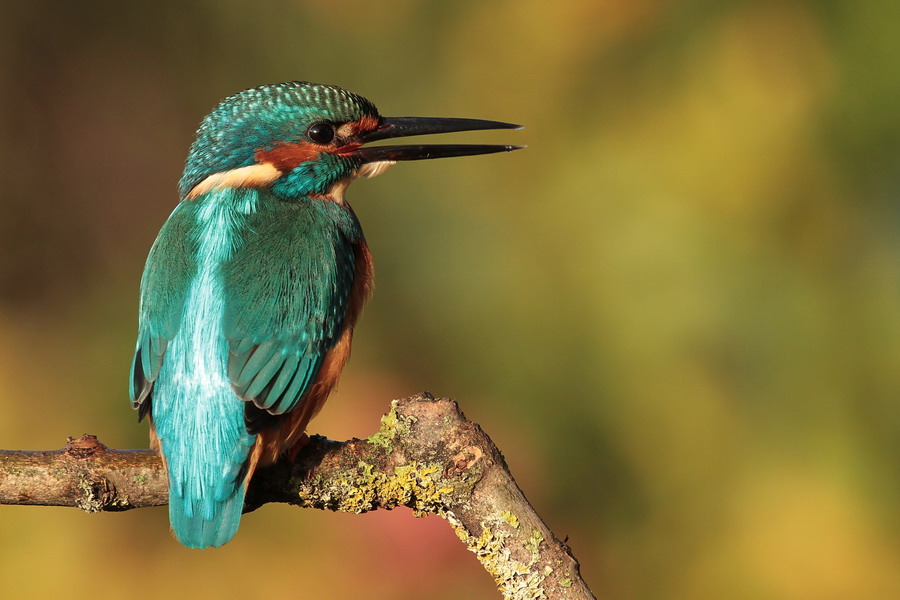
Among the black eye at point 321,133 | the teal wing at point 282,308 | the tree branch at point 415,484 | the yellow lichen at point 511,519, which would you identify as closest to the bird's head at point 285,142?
the black eye at point 321,133

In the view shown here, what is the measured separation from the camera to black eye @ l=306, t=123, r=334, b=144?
2738mm

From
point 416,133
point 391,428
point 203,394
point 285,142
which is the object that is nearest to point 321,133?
point 285,142

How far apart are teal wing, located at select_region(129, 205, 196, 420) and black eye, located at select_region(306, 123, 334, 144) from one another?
41 centimetres

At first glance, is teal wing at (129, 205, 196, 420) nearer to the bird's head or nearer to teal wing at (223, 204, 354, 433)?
teal wing at (223, 204, 354, 433)

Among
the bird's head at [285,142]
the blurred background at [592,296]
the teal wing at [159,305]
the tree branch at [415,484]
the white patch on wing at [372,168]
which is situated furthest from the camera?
the blurred background at [592,296]

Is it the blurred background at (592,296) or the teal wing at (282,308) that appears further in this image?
the blurred background at (592,296)

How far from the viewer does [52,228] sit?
421 centimetres

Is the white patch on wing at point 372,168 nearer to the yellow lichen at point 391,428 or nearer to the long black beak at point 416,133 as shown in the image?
the long black beak at point 416,133

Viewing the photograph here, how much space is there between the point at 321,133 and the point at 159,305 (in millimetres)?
642

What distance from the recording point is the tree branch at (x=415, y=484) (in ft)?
6.47

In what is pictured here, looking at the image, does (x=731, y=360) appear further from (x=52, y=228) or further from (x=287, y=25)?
(x=52, y=228)

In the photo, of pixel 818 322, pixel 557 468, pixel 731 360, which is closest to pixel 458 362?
pixel 557 468

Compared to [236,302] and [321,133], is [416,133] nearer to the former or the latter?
[321,133]

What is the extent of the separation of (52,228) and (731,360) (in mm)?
2597
